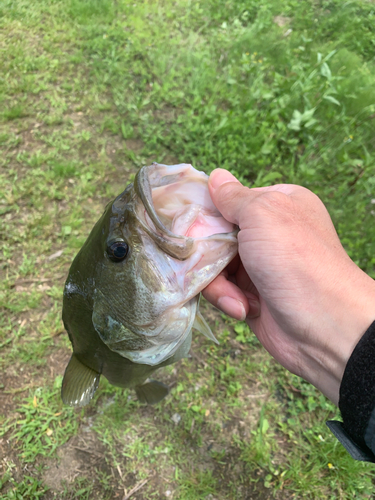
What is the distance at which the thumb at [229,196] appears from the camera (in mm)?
1446

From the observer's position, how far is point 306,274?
54.1 inches

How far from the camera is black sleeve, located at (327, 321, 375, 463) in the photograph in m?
1.21

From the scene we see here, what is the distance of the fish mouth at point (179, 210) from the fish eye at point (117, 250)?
125mm

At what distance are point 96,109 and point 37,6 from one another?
2.54 metres

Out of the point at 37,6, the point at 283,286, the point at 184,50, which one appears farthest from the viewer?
the point at 37,6

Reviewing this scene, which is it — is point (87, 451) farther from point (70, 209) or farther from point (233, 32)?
point (233, 32)

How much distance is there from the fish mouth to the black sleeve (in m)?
0.67

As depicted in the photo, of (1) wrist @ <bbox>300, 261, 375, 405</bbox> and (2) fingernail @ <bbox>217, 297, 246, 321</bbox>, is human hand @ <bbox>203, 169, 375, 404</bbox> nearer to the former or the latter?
(1) wrist @ <bbox>300, 261, 375, 405</bbox>

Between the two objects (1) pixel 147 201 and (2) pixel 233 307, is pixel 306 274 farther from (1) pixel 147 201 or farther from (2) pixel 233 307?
(1) pixel 147 201

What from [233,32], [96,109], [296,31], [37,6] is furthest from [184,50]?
[37,6]

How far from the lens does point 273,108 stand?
393 cm

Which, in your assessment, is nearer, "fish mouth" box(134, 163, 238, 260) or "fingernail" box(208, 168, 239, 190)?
"fish mouth" box(134, 163, 238, 260)

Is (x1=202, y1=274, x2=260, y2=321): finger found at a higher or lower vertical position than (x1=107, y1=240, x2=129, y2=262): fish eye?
lower

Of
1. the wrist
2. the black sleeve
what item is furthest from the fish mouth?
the black sleeve
